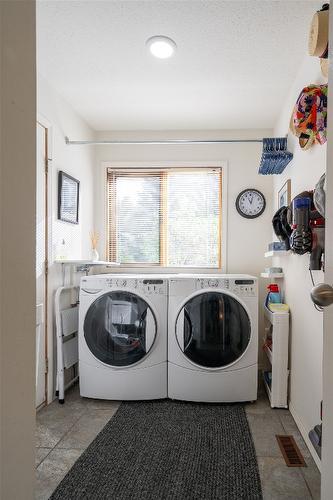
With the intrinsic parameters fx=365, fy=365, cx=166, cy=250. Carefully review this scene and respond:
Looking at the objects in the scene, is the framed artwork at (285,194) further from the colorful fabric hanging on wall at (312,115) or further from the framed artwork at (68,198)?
the framed artwork at (68,198)

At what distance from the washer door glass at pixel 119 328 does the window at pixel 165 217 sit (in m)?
1.00

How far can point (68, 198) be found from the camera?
9.99 ft

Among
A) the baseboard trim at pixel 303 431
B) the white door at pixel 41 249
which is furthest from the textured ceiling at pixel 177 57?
the baseboard trim at pixel 303 431

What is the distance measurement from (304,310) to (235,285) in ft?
2.06

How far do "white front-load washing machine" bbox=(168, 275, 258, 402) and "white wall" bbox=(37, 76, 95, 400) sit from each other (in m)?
0.99

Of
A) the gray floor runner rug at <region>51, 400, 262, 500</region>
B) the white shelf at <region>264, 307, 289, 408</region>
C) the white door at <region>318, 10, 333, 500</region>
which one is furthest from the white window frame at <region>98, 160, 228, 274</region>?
the white door at <region>318, 10, 333, 500</region>

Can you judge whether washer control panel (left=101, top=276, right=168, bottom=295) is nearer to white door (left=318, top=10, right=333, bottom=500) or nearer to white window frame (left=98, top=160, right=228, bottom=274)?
white window frame (left=98, top=160, right=228, bottom=274)

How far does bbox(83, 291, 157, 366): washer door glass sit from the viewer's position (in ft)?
8.90

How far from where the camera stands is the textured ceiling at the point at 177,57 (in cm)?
186
